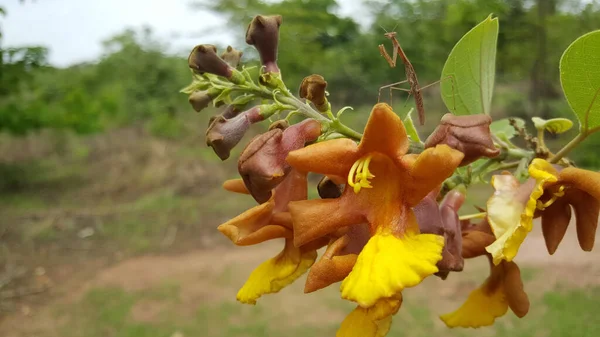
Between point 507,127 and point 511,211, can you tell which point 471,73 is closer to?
point 507,127

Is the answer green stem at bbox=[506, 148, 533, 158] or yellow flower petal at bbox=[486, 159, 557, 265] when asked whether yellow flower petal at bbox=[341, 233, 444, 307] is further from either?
green stem at bbox=[506, 148, 533, 158]

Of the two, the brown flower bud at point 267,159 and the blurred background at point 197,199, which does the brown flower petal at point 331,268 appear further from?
the blurred background at point 197,199

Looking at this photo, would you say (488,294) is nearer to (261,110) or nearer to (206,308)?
(261,110)

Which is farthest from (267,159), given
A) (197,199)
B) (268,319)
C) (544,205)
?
(197,199)

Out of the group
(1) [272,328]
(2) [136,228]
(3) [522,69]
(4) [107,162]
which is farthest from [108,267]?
(3) [522,69]

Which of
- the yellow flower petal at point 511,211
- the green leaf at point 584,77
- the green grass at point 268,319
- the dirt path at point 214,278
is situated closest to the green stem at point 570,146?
the green leaf at point 584,77

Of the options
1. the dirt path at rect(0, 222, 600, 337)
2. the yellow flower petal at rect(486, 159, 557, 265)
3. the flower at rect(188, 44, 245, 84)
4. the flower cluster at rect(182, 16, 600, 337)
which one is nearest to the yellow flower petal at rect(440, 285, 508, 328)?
the flower cluster at rect(182, 16, 600, 337)
